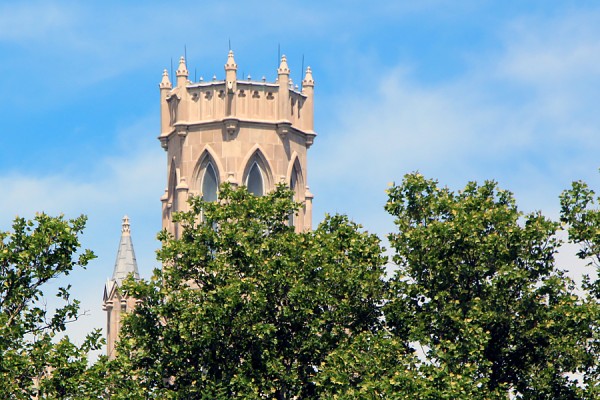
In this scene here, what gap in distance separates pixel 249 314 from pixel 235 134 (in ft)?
113

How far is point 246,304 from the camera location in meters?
84.0

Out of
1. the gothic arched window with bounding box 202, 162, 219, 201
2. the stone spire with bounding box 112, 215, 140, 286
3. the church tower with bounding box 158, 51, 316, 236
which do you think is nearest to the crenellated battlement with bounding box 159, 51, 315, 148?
the church tower with bounding box 158, 51, 316, 236

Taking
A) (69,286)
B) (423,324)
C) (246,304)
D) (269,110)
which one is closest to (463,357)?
(423,324)

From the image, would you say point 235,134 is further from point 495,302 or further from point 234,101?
point 495,302

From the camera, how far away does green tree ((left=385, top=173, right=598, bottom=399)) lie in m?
83.3

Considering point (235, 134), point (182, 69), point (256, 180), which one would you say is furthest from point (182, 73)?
point (256, 180)

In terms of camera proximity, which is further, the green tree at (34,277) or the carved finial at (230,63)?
the carved finial at (230,63)

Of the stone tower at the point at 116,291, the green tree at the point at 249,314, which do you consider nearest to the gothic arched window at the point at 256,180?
the stone tower at the point at 116,291

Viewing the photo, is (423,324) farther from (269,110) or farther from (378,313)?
(269,110)

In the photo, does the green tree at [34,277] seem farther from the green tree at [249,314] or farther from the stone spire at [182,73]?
the stone spire at [182,73]

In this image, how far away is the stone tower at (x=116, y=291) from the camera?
11994 centimetres

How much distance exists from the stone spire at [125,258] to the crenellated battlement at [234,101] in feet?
23.5

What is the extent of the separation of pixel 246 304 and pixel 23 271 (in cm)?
918

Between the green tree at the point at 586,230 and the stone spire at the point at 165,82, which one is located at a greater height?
the stone spire at the point at 165,82
